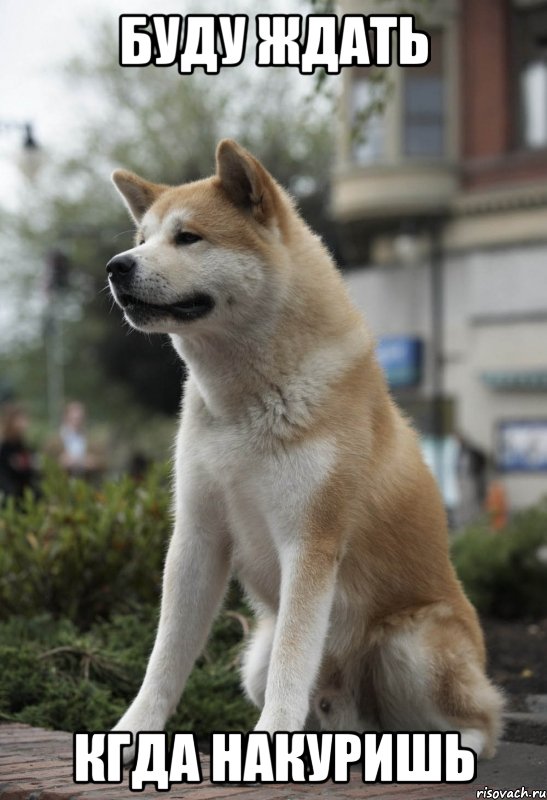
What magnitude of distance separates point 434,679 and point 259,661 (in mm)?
682

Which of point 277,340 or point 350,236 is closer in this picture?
point 277,340

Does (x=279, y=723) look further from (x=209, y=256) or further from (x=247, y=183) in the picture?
(x=247, y=183)

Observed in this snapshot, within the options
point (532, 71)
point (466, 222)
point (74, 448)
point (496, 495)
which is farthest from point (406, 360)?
point (74, 448)

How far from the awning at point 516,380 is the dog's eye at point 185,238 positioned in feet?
67.3

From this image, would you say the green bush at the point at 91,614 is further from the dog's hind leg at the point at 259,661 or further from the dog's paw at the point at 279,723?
the dog's paw at the point at 279,723

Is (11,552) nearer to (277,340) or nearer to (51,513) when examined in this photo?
(51,513)

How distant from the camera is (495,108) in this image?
25000 mm

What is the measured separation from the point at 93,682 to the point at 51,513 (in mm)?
1887

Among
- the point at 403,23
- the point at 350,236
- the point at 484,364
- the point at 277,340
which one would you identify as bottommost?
the point at 484,364

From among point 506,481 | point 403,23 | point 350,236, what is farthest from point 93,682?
point 350,236

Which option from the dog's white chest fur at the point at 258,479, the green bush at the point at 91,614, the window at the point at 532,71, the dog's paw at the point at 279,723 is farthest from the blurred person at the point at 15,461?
the window at the point at 532,71

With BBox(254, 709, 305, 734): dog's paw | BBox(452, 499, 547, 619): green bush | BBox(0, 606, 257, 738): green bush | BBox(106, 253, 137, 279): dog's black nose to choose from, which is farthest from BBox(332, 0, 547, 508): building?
BBox(106, 253, 137, 279): dog's black nose

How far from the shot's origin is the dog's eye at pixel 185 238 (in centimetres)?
411

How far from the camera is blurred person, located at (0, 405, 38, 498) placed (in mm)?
12281
